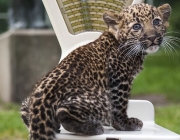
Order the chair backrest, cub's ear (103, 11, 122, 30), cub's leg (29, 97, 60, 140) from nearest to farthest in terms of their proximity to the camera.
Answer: cub's leg (29, 97, 60, 140), cub's ear (103, 11, 122, 30), the chair backrest

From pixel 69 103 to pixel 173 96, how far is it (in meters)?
7.37

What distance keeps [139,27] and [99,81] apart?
13.1 inches

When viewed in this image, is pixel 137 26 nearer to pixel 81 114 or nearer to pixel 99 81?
pixel 99 81

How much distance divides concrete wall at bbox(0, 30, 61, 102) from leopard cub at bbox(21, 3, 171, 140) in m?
4.38

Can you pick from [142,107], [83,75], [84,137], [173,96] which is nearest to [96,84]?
[83,75]

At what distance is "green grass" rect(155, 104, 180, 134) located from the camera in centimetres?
629

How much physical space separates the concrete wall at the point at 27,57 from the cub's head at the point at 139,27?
14.3 ft

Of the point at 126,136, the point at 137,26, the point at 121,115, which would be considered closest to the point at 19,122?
the point at 121,115

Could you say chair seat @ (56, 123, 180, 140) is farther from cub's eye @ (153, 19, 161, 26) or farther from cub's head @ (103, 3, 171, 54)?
cub's eye @ (153, 19, 161, 26)

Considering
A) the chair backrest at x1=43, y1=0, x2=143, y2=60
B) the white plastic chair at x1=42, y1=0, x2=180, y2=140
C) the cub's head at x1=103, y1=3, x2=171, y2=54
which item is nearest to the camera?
the cub's head at x1=103, y1=3, x2=171, y2=54

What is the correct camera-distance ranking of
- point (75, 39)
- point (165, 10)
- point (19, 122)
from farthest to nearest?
point (19, 122) < point (75, 39) < point (165, 10)

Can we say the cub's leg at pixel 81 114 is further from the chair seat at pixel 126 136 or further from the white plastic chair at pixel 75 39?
the white plastic chair at pixel 75 39

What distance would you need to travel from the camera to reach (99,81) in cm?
331

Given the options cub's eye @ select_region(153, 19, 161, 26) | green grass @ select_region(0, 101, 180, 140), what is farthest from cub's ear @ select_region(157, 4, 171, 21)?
green grass @ select_region(0, 101, 180, 140)
